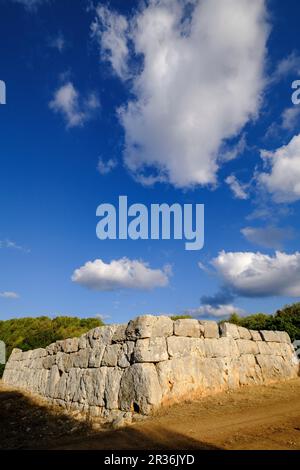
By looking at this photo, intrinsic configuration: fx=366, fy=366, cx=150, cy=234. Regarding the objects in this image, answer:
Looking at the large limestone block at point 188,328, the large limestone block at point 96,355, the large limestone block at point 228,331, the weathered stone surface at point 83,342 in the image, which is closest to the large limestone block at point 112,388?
the large limestone block at point 96,355

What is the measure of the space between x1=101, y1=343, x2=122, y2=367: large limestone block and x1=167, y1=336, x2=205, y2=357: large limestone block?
152 centimetres

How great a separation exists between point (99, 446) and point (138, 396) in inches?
114

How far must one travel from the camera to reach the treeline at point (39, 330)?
31475 millimetres

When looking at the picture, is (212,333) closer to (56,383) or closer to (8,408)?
(56,383)

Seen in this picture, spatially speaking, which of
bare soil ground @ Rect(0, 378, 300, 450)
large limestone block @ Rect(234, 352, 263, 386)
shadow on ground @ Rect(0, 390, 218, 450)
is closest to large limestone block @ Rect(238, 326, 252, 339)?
large limestone block @ Rect(234, 352, 263, 386)

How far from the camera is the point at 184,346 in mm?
10328

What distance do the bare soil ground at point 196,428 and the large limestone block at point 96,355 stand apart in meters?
1.68

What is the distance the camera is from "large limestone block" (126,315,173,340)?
982 cm

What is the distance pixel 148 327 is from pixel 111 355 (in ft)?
5.56

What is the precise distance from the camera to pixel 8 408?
14.2 metres

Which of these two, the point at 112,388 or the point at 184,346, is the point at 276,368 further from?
the point at 112,388

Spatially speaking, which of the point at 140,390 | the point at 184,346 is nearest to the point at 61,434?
the point at 140,390

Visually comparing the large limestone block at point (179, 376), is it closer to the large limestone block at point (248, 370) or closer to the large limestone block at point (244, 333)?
the large limestone block at point (248, 370)

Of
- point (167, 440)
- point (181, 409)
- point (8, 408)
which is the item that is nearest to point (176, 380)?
point (181, 409)
